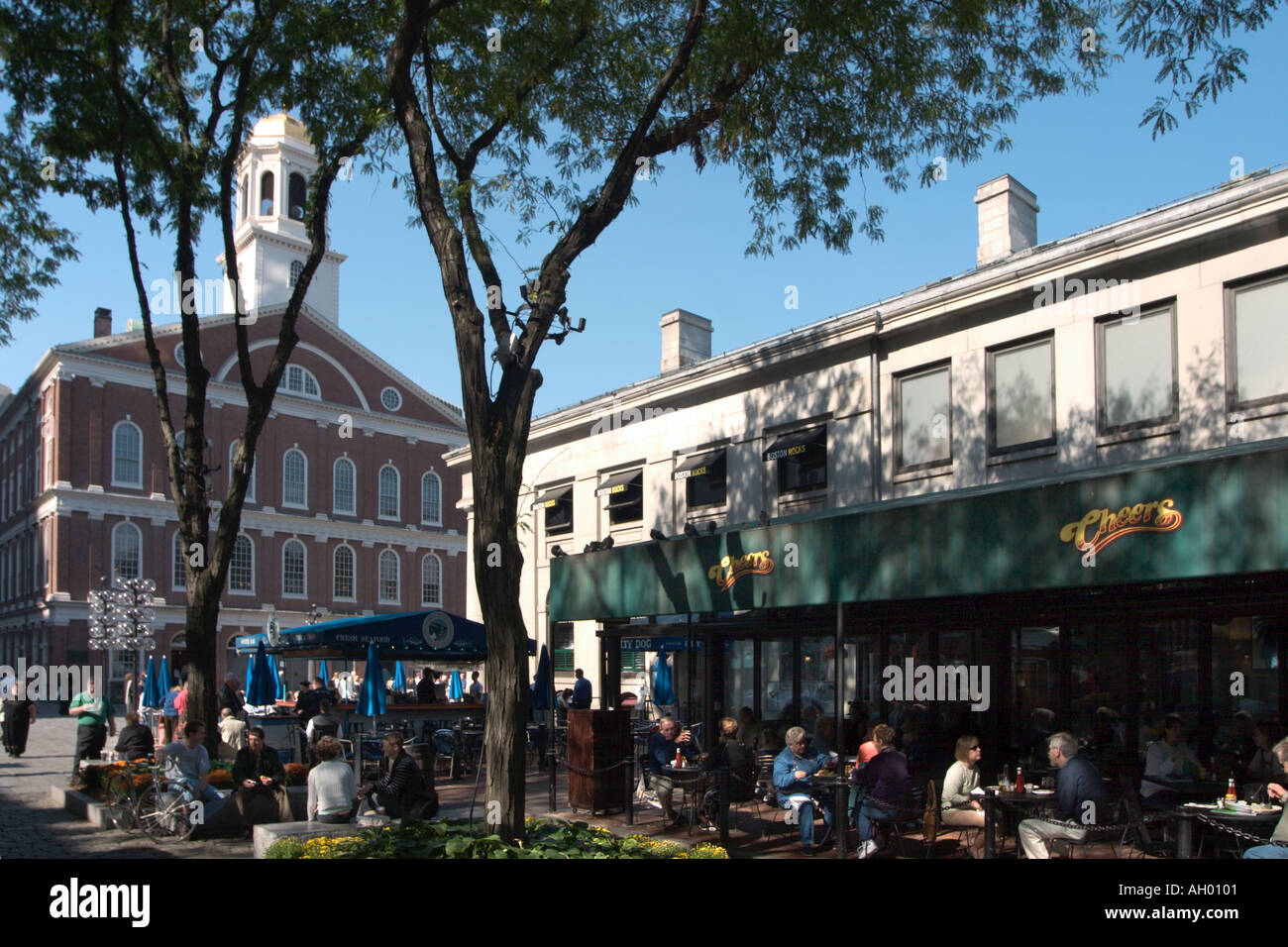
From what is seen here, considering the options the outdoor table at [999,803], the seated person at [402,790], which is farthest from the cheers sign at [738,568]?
the seated person at [402,790]

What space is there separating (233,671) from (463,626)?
42947 mm

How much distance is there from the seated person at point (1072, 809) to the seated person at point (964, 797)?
142 centimetres

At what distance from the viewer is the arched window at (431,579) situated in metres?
68.7

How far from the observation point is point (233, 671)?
5903 centimetres

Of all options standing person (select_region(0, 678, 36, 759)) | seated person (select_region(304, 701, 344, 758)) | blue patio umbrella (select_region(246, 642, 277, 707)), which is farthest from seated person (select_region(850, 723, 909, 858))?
standing person (select_region(0, 678, 36, 759))

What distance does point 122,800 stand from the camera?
14281 millimetres

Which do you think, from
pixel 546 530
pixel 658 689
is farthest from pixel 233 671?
pixel 658 689

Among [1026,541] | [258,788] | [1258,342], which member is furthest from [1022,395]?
[258,788]

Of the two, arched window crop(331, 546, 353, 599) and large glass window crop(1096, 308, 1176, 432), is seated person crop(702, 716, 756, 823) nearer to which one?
large glass window crop(1096, 308, 1176, 432)

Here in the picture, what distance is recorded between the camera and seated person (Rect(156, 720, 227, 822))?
13.2 metres

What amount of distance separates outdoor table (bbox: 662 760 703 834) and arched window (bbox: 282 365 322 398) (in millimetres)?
53575

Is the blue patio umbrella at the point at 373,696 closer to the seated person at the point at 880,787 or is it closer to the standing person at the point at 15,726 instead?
the seated person at the point at 880,787

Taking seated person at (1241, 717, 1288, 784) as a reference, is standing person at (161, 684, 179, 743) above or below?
below
